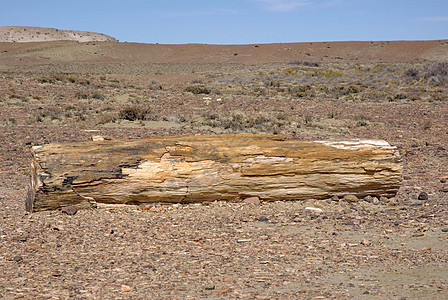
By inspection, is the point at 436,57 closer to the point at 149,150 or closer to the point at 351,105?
the point at 351,105

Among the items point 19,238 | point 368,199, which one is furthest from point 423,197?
point 19,238

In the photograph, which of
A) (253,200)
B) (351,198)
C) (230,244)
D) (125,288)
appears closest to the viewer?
(125,288)

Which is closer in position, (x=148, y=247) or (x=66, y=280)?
(x=66, y=280)

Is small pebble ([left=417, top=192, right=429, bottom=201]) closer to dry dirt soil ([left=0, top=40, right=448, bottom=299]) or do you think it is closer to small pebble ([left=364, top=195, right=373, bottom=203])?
dry dirt soil ([left=0, top=40, right=448, bottom=299])

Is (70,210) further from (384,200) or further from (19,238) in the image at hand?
(384,200)

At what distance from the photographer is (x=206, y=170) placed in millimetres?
6629

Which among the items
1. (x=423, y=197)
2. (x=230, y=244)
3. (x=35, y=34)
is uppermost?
(x=35, y=34)

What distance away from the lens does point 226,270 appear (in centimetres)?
452

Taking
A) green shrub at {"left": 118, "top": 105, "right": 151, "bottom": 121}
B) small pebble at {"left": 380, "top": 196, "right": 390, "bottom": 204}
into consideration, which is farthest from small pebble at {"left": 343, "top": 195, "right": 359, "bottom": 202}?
green shrub at {"left": 118, "top": 105, "right": 151, "bottom": 121}

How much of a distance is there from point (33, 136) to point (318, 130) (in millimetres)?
8812

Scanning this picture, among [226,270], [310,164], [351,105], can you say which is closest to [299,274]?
[226,270]

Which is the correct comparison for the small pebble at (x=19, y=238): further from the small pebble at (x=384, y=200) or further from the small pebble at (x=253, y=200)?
the small pebble at (x=384, y=200)

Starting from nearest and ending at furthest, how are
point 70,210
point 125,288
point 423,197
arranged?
point 125,288 < point 70,210 < point 423,197

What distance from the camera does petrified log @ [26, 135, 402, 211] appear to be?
6.24 m
